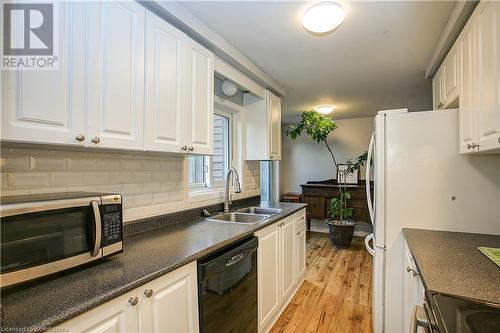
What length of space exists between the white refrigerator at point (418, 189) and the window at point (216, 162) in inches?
60.8

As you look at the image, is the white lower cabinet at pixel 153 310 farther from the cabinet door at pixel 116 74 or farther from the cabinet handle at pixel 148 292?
the cabinet door at pixel 116 74

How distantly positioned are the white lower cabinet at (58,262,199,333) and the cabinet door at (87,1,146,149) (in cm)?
68

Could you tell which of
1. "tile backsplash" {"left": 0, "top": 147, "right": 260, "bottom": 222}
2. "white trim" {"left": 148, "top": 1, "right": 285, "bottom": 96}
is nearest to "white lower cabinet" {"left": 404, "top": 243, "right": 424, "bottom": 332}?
"tile backsplash" {"left": 0, "top": 147, "right": 260, "bottom": 222}

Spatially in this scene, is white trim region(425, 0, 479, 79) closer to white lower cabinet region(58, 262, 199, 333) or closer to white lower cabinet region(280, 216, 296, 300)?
white lower cabinet region(280, 216, 296, 300)

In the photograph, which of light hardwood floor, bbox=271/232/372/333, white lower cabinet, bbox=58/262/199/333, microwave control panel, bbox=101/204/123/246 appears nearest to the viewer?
white lower cabinet, bbox=58/262/199/333

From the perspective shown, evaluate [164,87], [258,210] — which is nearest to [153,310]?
[164,87]

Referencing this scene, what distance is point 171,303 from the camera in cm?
116

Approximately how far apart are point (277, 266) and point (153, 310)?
52.5 inches

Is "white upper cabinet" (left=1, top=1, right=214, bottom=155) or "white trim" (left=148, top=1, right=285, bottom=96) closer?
"white upper cabinet" (left=1, top=1, right=214, bottom=155)

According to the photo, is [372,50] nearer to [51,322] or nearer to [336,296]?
[336,296]

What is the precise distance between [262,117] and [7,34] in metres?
2.32

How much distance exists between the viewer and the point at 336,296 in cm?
266

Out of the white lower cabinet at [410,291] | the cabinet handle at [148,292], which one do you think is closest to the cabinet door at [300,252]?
the white lower cabinet at [410,291]

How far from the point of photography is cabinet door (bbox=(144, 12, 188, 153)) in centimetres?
146
